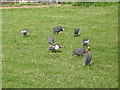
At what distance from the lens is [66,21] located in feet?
58.0

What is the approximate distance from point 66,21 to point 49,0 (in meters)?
10.6

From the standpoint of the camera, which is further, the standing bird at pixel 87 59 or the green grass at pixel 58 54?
the standing bird at pixel 87 59

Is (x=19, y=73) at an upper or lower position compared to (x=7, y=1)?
lower

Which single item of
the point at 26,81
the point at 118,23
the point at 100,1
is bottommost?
the point at 26,81

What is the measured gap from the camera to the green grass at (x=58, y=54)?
7.20 m

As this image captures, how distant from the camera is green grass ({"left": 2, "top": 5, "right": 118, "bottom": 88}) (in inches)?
284

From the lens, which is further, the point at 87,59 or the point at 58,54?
the point at 58,54

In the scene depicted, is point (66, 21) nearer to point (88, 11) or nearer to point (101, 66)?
point (88, 11)

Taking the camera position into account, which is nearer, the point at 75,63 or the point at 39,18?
the point at 75,63

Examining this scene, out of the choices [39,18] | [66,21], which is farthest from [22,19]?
[66,21]

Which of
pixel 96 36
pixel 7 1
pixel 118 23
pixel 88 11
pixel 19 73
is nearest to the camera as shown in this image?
pixel 19 73

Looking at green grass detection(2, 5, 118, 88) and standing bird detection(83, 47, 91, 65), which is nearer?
green grass detection(2, 5, 118, 88)

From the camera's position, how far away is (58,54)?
9898 millimetres

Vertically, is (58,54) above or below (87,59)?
below
